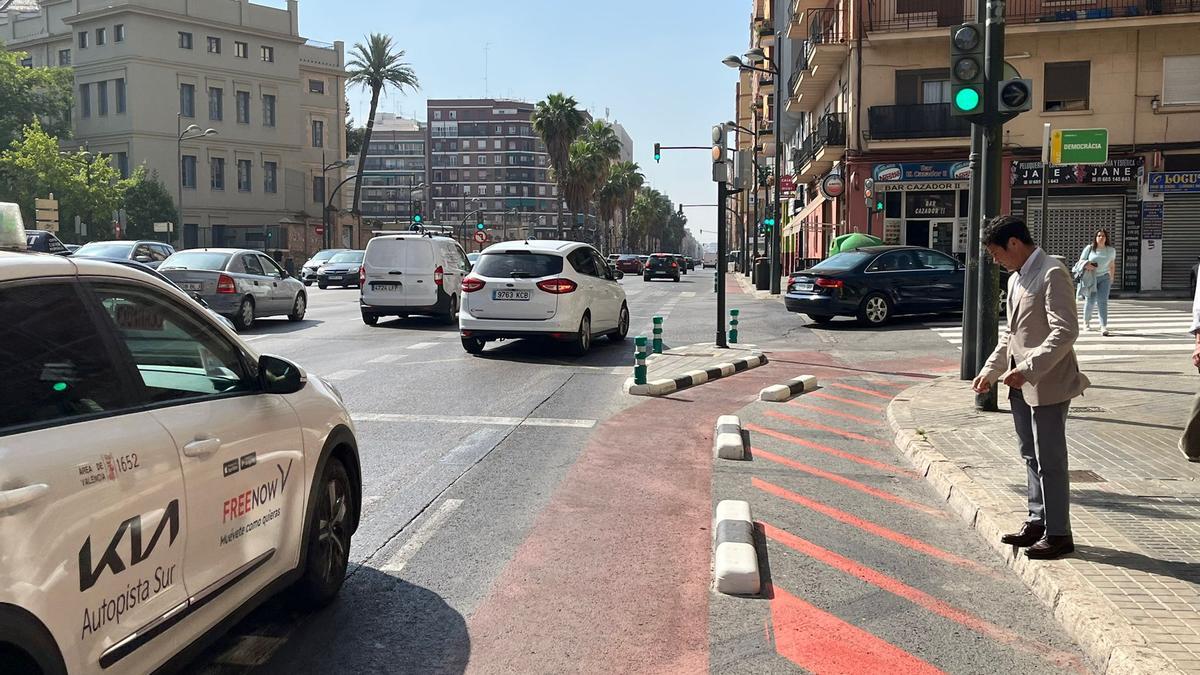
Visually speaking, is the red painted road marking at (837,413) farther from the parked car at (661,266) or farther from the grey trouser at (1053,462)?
the parked car at (661,266)

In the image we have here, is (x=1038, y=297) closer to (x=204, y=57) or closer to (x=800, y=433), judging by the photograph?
(x=800, y=433)

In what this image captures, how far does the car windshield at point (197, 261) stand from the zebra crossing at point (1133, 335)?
42.4ft

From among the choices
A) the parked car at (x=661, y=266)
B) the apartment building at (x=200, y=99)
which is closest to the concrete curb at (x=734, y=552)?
the parked car at (x=661, y=266)

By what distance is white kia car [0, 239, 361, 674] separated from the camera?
8.59ft

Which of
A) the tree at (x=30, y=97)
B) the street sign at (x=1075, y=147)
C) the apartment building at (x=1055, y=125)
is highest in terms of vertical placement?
the tree at (x=30, y=97)

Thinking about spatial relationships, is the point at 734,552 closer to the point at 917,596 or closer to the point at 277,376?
the point at 917,596

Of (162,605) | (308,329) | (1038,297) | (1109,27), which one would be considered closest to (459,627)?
(162,605)

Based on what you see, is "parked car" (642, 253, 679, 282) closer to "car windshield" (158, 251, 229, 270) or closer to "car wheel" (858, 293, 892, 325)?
"car wheel" (858, 293, 892, 325)

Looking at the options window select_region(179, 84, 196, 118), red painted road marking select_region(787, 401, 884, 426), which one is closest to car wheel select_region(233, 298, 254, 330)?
red painted road marking select_region(787, 401, 884, 426)

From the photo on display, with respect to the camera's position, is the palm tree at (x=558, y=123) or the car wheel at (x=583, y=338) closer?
the car wheel at (x=583, y=338)

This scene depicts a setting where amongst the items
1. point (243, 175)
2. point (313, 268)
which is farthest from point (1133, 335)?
point (243, 175)

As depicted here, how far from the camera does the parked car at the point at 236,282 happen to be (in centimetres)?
1905

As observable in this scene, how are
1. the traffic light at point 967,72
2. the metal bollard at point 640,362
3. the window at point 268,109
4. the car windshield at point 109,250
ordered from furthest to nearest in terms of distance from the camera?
A: the window at point 268,109 < the car windshield at point 109,250 < the metal bollard at point 640,362 < the traffic light at point 967,72

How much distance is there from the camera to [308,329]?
19.7m
